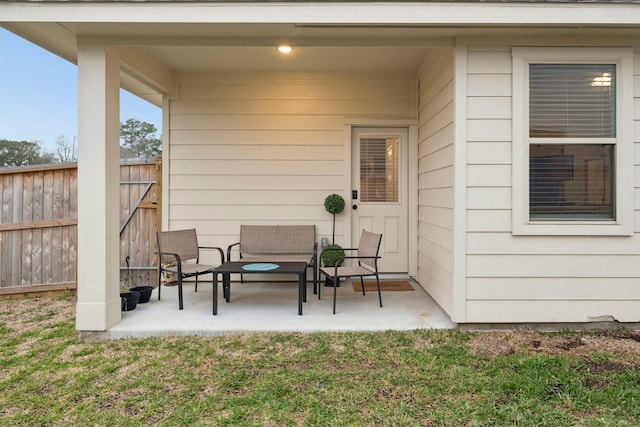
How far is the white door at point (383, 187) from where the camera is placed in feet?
16.2

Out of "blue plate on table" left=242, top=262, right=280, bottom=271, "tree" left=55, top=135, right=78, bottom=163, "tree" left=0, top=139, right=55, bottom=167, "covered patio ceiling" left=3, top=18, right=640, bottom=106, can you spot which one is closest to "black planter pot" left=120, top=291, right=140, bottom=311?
"blue plate on table" left=242, top=262, right=280, bottom=271

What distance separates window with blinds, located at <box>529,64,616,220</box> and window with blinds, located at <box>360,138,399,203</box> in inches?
77.5

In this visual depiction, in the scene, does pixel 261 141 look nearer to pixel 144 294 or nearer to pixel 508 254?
pixel 144 294

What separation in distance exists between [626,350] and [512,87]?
216 cm

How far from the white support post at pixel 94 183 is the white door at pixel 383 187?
111 inches

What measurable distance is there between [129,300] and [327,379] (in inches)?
87.0

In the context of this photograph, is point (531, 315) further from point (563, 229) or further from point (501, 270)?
point (563, 229)

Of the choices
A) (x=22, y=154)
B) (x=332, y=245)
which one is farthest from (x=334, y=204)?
(x=22, y=154)

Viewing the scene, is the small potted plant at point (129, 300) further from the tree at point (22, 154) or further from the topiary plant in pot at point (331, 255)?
the tree at point (22, 154)

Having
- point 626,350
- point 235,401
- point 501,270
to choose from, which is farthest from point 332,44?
point 626,350

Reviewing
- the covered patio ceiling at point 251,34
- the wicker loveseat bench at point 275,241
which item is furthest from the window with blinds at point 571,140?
the wicker loveseat bench at point 275,241

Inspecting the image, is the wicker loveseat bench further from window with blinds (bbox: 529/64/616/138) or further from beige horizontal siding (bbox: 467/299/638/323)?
window with blinds (bbox: 529/64/616/138)

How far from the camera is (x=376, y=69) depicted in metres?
4.67

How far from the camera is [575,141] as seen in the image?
313cm
